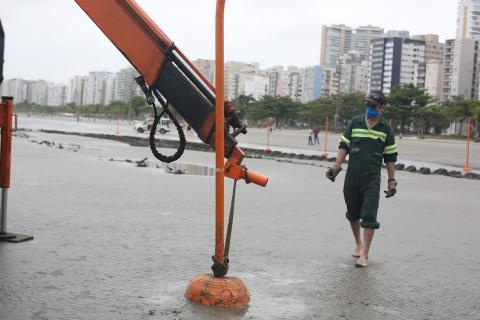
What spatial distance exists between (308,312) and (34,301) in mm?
1878

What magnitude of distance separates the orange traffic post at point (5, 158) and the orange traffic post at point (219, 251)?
2.63 meters

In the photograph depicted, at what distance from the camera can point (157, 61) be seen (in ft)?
16.0

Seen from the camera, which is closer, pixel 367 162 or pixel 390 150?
pixel 367 162

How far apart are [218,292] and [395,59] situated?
188m

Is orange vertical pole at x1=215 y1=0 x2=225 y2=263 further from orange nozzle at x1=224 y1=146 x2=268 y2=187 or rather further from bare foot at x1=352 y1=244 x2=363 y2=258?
bare foot at x1=352 y1=244 x2=363 y2=258

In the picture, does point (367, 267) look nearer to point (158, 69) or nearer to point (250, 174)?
point (250, 174)

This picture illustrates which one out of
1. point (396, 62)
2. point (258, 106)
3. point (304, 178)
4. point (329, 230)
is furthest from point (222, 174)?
point (396, 62)

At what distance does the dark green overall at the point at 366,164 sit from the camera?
6250mm

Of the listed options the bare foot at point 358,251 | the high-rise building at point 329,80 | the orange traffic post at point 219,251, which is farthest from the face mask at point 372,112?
the high-rise building at point 329,80

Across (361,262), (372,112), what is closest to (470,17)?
(372,112)

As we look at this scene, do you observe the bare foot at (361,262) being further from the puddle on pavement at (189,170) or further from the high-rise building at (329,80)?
the high-rise building at (329,80)

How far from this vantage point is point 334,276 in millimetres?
5652

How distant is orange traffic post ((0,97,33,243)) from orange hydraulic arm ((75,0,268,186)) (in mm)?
1755

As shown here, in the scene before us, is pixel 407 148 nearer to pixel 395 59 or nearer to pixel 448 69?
pixel 448 69
